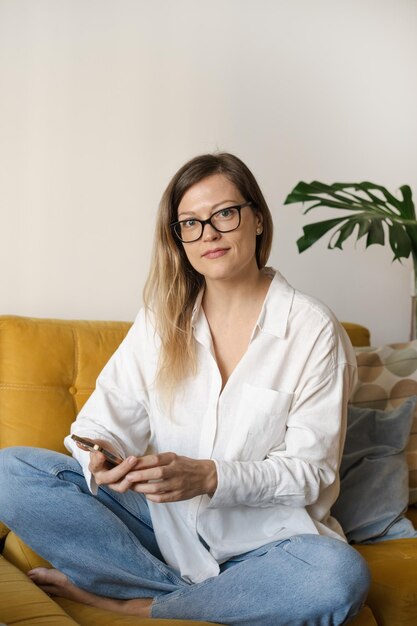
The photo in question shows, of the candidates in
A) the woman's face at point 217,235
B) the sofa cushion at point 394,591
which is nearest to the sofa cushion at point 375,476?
the sofa cushion at point 394,591

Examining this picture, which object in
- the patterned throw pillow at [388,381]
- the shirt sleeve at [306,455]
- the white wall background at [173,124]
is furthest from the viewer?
the white wall background at [173,124]

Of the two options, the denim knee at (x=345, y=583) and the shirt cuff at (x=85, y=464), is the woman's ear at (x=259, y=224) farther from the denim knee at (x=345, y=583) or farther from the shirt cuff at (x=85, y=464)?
the denim knee at (x=345, y=583)

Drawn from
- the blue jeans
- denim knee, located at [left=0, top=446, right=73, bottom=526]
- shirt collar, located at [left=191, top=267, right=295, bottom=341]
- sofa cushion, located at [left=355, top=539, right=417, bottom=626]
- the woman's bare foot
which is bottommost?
the woman's bare foot

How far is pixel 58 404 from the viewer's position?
89.2 inches

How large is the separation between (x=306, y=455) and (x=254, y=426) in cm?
13

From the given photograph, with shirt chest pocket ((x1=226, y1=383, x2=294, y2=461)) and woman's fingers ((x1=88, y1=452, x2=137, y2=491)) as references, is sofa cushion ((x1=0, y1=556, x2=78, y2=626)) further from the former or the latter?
shirt chest pocket ((x1=226, y1=383, x2=294, y2=461))

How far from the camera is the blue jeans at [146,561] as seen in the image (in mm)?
1616

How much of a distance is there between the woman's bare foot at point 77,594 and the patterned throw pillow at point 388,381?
96cm

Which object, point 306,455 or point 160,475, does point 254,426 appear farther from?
point 160,475

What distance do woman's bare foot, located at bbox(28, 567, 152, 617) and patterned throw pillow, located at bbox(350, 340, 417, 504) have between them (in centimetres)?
96

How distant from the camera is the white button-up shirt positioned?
1.78 m

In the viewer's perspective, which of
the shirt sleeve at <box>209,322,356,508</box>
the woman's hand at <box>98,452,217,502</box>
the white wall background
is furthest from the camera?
the white wall background

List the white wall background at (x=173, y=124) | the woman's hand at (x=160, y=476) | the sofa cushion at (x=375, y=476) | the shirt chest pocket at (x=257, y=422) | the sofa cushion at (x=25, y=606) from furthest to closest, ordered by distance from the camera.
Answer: the white wall background at (x=173, y=124)
the sofa cushion at (x=375, y=476)
the shirt chest pocket at (x=257, y=422)
the woman's hand at (x=160, y=476)
the sofa cushion at (x=25, y=606)

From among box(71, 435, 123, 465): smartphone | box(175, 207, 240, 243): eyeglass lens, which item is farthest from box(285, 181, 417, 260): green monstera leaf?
box(71, 435, 123, 465): smartphone
